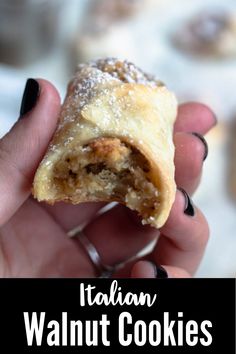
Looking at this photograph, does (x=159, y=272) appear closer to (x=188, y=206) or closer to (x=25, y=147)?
(x=188, y=206)

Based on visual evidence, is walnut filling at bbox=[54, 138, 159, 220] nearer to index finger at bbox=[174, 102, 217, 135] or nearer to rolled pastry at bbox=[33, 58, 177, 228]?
rolled pastry at bbox=[33, 58, 177, 228]

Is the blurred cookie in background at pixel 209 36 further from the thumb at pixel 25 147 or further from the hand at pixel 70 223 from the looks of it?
the thumb at pixel 25 147

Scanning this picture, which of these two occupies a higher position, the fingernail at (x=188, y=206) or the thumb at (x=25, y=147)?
the thumb at (x=25, y=147)

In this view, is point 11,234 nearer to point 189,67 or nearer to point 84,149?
point 84,149

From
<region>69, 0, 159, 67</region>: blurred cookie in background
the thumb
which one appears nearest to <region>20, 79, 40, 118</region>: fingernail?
the thumb

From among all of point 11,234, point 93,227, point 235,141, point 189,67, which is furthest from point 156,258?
point 189,67

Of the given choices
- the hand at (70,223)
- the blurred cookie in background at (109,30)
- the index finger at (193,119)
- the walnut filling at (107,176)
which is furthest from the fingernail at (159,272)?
the blurred cookie in background at (109,30)

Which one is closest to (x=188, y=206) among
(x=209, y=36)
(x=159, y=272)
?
(x=159, y=272)

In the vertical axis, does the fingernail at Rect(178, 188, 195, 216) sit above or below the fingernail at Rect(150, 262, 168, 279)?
above
